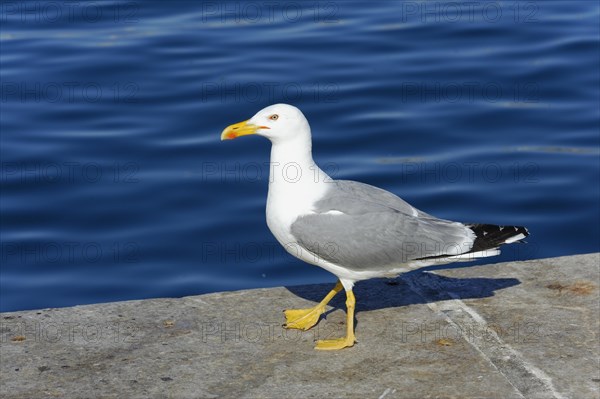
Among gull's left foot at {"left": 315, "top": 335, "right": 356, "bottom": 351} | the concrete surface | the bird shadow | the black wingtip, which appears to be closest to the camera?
the concrete surface

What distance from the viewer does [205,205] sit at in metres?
11.1

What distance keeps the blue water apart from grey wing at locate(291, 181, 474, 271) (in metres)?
3.64

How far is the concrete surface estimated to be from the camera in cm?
558

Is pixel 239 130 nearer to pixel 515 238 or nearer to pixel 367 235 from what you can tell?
pixel 367 235

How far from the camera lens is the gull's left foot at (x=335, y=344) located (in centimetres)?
605

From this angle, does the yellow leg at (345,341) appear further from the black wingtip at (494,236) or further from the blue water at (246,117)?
the blue water at (246,117)

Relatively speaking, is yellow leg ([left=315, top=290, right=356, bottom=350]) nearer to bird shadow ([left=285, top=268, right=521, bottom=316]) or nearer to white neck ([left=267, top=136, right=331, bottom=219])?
bird shadow ([left=285, top=268, right=521, bottom=316])

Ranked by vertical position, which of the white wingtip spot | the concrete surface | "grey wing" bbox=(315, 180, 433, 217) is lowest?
the concrete surface

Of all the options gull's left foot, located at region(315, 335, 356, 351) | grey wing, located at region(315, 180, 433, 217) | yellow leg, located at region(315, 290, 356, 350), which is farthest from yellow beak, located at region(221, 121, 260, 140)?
gull's left foot, located at region(315, 335, 356, 351)

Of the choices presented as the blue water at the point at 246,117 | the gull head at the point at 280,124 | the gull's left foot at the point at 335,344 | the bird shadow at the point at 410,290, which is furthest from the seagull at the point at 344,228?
the blue water at the point at 246,117

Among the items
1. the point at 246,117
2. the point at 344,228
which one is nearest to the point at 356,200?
the point at 344,228

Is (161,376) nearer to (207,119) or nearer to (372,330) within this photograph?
(372,330)

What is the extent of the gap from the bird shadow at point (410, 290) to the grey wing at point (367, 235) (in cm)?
40

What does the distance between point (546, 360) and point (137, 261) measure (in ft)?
17.4
